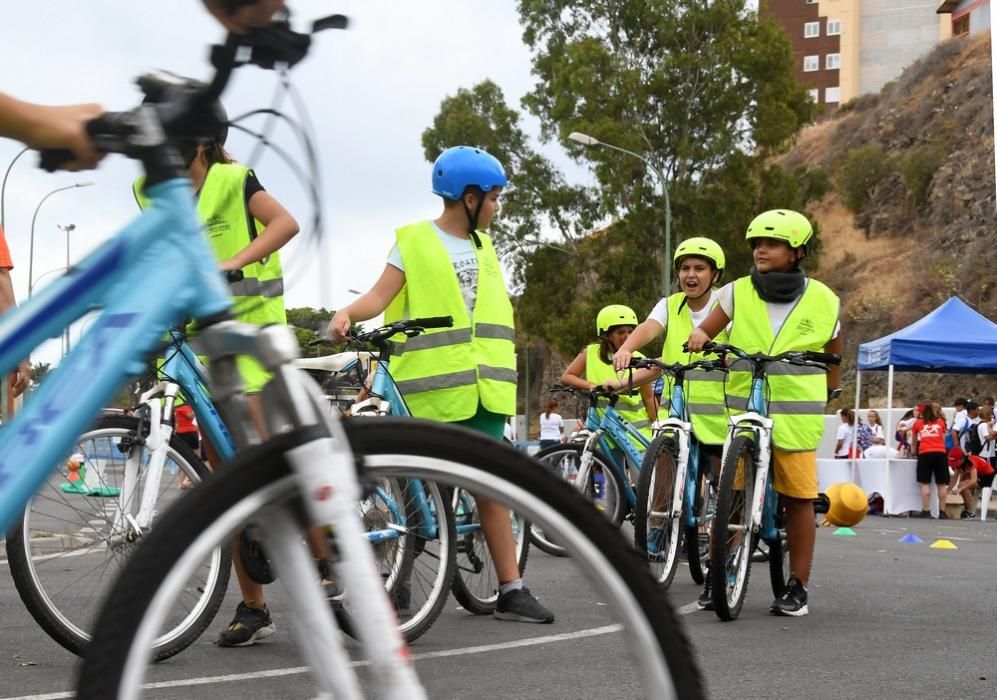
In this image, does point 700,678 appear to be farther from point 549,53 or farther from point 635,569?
point 549,53

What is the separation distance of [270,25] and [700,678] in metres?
1.09

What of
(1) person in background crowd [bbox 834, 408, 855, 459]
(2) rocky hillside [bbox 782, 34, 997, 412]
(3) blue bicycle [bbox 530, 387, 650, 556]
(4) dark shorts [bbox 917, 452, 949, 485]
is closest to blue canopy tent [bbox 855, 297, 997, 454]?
(4) dark shorts [bbox 917, 452, 949, 485]

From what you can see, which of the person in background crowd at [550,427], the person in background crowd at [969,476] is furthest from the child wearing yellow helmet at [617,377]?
the person in background crowd at [550,427]

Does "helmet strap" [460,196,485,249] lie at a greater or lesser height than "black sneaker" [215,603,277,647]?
greater

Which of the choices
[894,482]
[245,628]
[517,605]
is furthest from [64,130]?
[894,482]

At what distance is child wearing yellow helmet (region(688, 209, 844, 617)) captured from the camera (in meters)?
6.86

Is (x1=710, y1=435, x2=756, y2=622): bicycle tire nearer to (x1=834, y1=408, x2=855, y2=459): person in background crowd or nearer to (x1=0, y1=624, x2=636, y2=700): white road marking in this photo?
(x1=0, y1=624, x2=636, y2=700): white road marking

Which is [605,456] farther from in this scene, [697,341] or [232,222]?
[232,222]

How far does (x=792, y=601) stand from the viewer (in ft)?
22.2

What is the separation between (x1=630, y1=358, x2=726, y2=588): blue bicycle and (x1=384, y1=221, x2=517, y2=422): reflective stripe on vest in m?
1.32

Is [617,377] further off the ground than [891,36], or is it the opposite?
[891,36]

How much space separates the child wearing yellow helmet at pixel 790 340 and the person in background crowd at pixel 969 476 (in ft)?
50.8

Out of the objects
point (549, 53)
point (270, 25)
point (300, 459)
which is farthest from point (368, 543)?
point (549, 53)

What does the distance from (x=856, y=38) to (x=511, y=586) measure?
10461 cm
